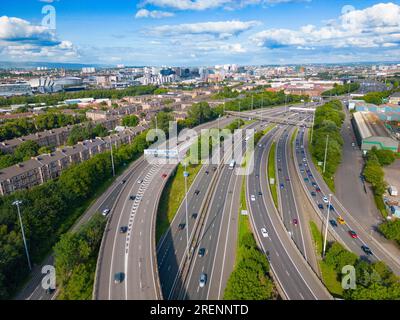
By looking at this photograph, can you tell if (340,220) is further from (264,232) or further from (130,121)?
(130,121)

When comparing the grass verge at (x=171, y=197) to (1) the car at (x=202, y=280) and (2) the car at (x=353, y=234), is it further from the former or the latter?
(2) the car at (x=353, y=234)

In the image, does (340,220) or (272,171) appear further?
(272,171)

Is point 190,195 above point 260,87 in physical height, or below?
below

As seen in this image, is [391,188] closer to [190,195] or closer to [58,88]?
[190,195]

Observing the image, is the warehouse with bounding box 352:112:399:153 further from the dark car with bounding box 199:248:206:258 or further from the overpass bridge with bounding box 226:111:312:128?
the dark car with bounding box 199:248:206:258

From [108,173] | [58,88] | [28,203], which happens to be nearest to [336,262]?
[28,203]

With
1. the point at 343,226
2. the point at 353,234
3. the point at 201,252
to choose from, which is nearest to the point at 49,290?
the point at 201,252
